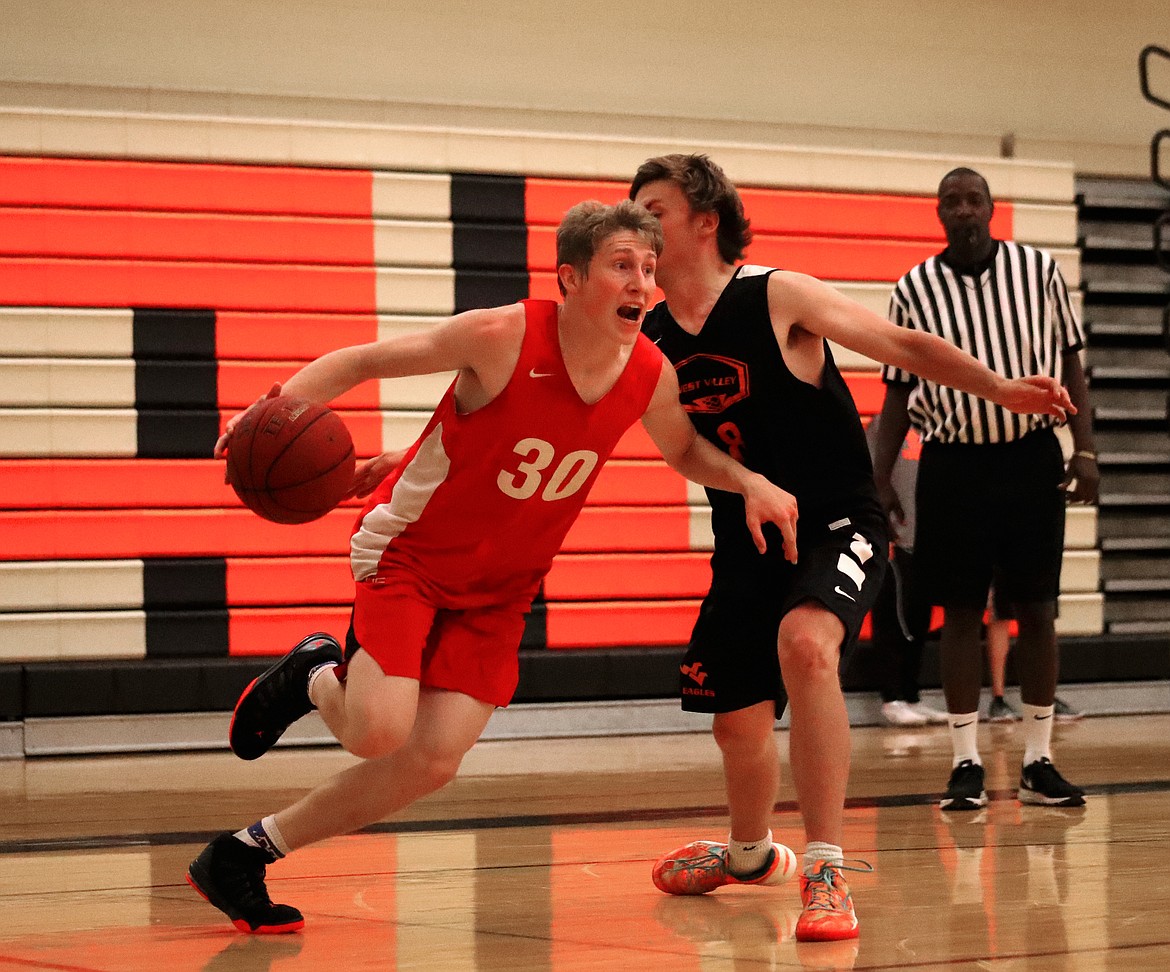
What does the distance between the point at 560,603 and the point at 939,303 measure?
3249 millimetres

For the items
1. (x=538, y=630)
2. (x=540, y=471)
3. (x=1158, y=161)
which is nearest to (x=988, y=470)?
(x=540, y=471)

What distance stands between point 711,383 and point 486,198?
14.7ft

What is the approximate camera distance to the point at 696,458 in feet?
10.0

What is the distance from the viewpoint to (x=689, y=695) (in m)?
3.13

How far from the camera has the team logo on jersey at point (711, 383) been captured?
310 centimetres

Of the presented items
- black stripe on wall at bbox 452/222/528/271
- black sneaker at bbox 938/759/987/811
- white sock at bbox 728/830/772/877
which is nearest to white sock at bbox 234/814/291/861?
white sock at bbox 728/830/772/877

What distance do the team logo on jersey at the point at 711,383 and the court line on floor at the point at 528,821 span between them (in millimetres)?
1489

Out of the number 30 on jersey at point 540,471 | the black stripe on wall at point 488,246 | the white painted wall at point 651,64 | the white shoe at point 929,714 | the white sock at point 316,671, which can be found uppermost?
the white painted wall at point 651,64

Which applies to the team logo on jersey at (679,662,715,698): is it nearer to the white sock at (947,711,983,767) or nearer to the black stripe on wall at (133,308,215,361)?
the white sock at (947,711,983,767)

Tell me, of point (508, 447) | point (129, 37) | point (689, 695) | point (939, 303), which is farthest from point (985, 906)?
point (129, 37)

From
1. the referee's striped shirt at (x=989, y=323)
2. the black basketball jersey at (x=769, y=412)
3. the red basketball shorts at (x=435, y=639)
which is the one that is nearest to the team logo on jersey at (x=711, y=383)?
the black basketball jersey at (x=769, y=412)

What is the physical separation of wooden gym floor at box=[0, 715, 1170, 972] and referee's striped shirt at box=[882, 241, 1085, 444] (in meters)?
1.10

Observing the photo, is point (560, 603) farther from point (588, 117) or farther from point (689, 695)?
point (689, 695)

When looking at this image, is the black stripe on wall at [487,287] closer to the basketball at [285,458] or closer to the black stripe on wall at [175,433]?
the black stripe on wall at [175,433]
